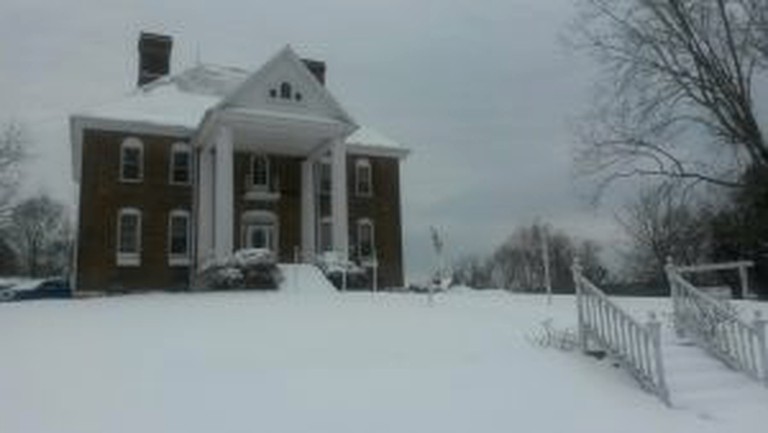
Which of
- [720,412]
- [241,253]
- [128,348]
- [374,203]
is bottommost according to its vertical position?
[720,412]

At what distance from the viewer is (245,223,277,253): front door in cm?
3484

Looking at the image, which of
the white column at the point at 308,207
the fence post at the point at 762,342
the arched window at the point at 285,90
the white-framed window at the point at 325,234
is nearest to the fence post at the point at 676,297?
the fence post at the point at 762,342

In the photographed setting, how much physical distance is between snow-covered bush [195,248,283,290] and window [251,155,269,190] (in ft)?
24.7

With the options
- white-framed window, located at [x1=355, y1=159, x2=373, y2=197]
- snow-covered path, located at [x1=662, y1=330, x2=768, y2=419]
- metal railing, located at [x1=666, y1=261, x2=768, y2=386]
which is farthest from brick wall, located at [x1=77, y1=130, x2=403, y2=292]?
snow-covered path, located at [x1=662, y1=330, x2=768, y2=419]

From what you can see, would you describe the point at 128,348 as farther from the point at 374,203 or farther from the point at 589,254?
the point at 589,254

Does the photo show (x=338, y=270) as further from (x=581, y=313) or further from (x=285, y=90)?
(x=581, y=313)

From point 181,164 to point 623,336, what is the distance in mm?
24318

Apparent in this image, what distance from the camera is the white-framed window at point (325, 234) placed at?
3562cm

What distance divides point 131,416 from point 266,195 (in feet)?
82.7

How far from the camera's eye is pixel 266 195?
113 ft

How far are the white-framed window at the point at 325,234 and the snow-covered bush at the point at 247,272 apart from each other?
25.5 feet

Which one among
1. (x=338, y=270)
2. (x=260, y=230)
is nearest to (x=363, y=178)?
(x=260, y=230)

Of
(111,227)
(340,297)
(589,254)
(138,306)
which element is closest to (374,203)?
(111,227)

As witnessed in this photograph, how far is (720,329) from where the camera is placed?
13.4 meters
